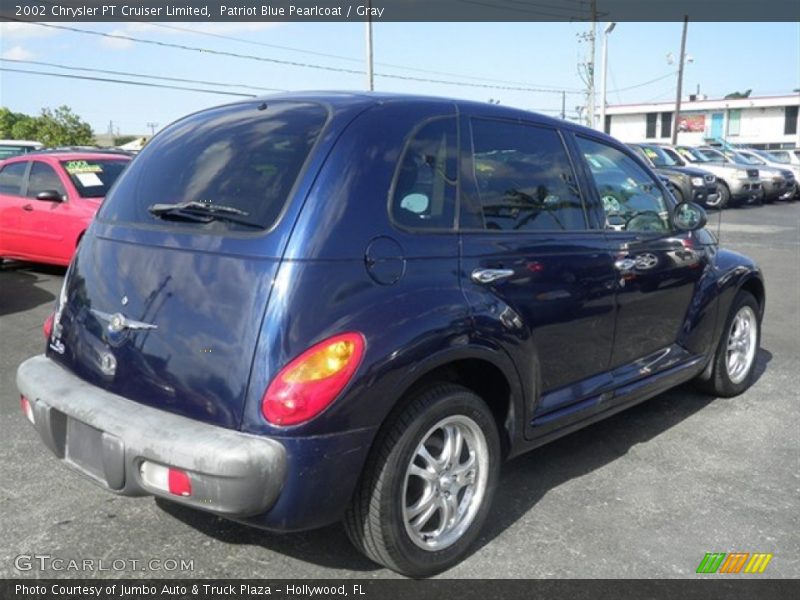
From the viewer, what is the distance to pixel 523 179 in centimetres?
350

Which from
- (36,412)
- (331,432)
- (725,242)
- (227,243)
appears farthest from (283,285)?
(725,242)

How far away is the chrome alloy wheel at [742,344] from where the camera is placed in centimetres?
512

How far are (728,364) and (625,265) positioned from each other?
66.8 inches

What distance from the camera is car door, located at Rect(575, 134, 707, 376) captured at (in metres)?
3.92

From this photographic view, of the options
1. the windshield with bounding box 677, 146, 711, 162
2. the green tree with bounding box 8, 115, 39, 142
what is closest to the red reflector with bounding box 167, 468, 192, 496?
the windshield with bounding box 677, 146, 711, 162

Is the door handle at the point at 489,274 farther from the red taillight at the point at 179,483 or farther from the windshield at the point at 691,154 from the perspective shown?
the windshield at the point at 691,154

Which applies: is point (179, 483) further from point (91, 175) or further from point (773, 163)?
point (773, 163)

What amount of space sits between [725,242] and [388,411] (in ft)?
40.5

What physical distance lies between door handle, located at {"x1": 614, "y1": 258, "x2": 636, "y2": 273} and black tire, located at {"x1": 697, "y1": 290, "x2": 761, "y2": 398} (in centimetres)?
134

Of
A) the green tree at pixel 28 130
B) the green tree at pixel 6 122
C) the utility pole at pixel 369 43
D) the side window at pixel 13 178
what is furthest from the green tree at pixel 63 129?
the side window at pixel 13 178

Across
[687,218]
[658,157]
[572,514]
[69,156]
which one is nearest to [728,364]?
[687,218]

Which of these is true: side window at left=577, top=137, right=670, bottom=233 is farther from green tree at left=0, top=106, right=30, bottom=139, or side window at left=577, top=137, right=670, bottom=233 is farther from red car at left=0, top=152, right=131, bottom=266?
green tree at left=0, top=106, right=30, bottom=139

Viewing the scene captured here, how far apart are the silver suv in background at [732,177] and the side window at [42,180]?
646 inches

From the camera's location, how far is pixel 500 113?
349cm
